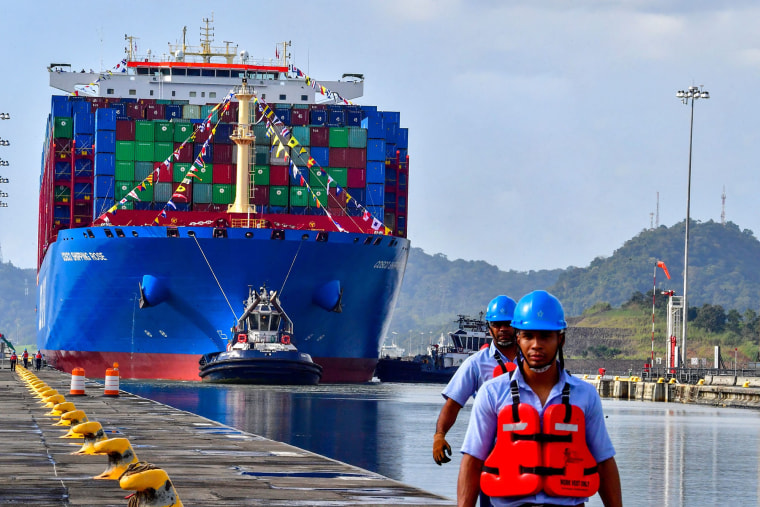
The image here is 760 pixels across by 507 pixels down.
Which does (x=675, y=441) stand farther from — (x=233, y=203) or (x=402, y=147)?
(x=402, y=147)

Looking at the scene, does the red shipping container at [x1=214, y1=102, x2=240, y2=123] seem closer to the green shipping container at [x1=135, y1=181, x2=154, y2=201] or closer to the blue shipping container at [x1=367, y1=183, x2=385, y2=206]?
the green shipping container at [x1=135, y1=181, x2=154, y2=201]

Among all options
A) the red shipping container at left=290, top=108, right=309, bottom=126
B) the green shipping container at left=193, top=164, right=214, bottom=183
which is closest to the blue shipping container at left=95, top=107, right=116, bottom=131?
the green shipping container at left=193, top=164, right=214, bottom=183

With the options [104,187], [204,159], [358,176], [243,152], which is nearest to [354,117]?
[358,176]

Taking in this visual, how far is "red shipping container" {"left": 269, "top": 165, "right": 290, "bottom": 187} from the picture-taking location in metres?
54.3

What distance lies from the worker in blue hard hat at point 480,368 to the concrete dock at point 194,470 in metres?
→ 3.58

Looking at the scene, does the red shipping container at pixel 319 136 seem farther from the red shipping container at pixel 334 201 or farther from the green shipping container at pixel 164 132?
the green shipping container at pixel 164 132

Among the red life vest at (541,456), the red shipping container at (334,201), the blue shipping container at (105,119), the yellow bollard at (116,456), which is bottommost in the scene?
the yellow bollard at (116,456)

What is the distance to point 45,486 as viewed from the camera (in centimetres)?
1184

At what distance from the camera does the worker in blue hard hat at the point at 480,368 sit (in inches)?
305

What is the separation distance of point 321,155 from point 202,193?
5342 millimetres

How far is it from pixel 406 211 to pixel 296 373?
52.1 feet

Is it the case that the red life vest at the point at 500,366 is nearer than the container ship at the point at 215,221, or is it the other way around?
the red life vest at the point at 500,366

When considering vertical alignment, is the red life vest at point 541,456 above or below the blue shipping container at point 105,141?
below

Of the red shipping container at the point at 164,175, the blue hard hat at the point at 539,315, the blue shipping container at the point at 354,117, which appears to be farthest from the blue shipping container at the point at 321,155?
the blue hard hat at the point at 539,315
